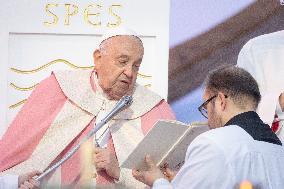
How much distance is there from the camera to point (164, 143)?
3.67m

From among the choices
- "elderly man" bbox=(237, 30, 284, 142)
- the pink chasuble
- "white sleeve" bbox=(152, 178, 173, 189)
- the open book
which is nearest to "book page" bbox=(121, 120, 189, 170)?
the open book

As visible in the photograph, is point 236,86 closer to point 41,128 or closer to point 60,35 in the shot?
point 41,128

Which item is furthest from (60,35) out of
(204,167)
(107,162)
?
(204,167)

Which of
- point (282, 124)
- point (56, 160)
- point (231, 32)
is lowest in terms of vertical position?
point (56, 160)

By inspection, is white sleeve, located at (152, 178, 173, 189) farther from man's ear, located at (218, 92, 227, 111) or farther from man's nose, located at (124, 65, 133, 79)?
man's nose, located at (124, 65, 133, 79)

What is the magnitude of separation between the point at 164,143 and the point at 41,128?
1.13m

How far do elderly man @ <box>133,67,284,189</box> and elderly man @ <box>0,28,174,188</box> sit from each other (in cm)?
116

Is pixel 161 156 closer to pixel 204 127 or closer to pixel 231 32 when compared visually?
pixel 204 127

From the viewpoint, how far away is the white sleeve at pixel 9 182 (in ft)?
12.9

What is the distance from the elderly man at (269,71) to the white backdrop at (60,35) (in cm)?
95

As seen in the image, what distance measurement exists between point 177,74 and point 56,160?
1.51 metres

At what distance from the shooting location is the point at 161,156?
147 inches

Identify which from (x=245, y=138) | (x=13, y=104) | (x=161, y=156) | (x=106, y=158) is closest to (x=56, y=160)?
(x=106, y=158)

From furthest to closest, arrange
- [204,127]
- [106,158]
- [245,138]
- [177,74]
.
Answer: [177,74]
[106,158]
[204,127]
[245,138]
